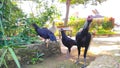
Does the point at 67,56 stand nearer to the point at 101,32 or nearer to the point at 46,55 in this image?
the point at 46,55

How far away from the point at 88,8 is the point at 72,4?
1140 mm

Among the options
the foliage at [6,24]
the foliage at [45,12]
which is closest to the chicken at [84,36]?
the foliage at [6,24]

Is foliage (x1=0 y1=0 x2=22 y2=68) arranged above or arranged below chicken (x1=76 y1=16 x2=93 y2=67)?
above

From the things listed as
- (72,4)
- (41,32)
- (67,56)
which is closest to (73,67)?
(67,56)

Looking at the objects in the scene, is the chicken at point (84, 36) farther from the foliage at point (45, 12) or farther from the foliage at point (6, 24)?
the foliage at point (45, 12)

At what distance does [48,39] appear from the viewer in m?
7.12

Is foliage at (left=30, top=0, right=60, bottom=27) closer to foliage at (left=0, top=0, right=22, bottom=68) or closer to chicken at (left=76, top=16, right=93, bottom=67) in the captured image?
foliage at (left=0, top=0, right=22, bottom=68)

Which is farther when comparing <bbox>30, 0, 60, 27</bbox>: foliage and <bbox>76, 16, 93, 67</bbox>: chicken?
<bbox>30, 0, 60, 27</bbox>: foliage

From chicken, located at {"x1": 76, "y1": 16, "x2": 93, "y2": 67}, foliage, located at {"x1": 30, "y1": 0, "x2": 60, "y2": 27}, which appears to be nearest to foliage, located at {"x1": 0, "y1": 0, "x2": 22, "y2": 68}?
foliage, located at {"x1": 30, "y1": 0, "x2": 60, "y2": 27}

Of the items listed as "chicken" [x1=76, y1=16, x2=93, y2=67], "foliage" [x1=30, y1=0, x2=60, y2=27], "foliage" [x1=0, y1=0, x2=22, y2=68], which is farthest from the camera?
"foliage" [x1=30, y1=0, x2=60, y2=27]

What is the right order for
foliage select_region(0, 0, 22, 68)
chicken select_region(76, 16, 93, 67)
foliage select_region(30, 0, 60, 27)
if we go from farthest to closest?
1. foliage select_region(30, 0, 60, 27)
2. chicken select_region(76, 16, 93, 67)
3. foliage select_region(0, 0, 22, 68)

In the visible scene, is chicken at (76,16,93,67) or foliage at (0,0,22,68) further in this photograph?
chicken at (76,16,93,67)

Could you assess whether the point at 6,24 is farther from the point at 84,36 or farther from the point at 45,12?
the point at 45,12

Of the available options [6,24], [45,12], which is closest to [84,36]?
[6,24]
